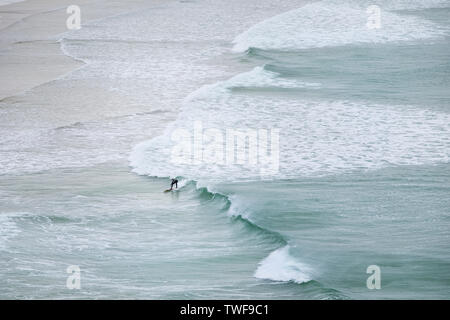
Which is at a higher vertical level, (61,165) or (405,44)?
(405,44)

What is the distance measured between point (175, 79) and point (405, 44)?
8.31 meters

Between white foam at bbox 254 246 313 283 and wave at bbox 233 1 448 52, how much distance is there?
16.1 metres

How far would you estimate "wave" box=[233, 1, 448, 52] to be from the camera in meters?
28.0

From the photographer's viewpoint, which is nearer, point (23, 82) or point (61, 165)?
point (61, 165)

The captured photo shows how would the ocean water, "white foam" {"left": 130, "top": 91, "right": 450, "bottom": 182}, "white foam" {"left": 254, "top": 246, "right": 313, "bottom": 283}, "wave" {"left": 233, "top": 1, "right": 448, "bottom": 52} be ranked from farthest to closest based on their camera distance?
1. "wave" {"left": 233, "top": 1, "right": 448, "bottom": 52}
2. "white foam" {"left": 130, "top": 91, "right": 450, "bottom": 182}
3. the ocean water
4. "white foam" {"left": 254, "top": 246, "right": 313, "bottom": 283}

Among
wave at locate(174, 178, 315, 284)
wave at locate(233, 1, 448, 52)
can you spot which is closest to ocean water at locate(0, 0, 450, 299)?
wave at locate(174, 178, 315, 284)

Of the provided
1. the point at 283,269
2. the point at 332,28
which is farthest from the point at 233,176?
the point at 332,28

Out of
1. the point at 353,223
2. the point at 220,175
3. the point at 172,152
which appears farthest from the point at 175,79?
the point at 353,223

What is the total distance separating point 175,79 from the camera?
75.8 feet

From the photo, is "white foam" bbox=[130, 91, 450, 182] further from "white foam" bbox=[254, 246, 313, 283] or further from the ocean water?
"white foam" bbox=[254, 246, 313, 283]

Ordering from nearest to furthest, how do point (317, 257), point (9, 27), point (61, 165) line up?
point (317, 257)
point (61, 165)
point (9, 27)
